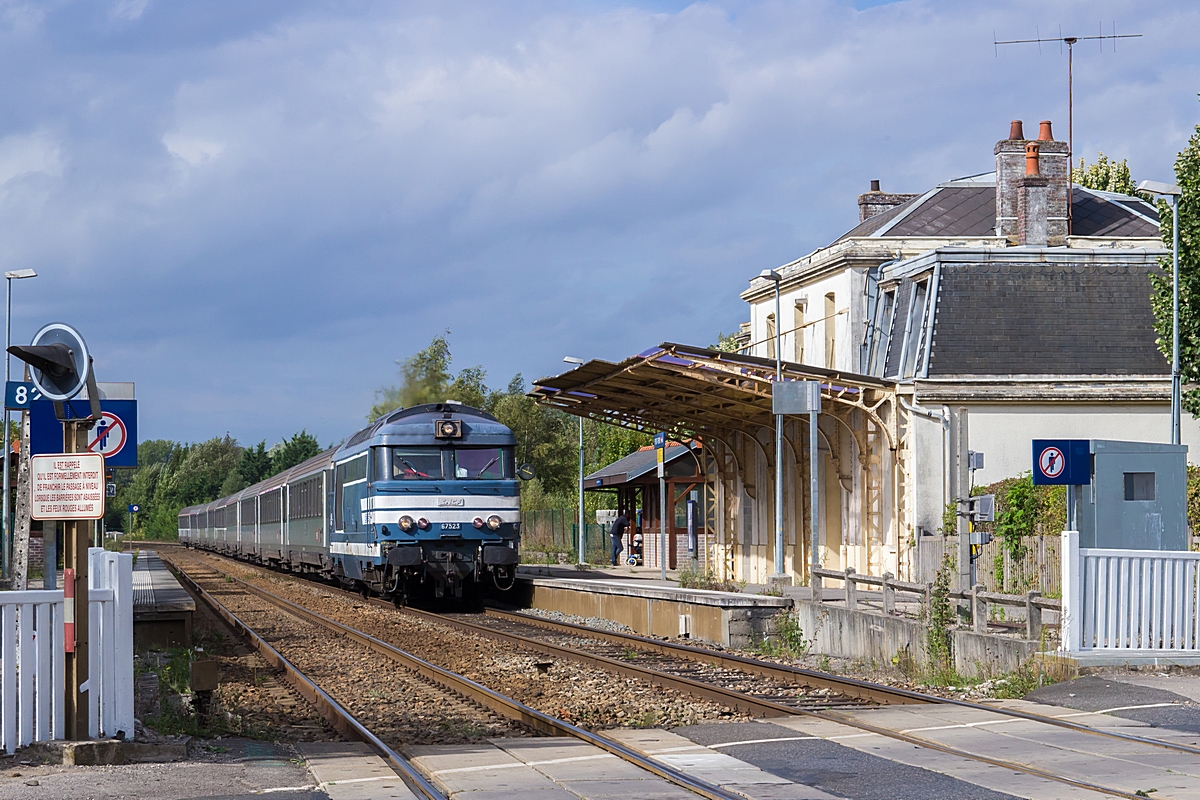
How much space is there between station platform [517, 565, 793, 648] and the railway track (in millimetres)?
932

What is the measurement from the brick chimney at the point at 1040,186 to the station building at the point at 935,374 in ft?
0.10

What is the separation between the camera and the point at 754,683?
15.0 m

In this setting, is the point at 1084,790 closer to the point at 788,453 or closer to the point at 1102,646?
the point at 1102,646

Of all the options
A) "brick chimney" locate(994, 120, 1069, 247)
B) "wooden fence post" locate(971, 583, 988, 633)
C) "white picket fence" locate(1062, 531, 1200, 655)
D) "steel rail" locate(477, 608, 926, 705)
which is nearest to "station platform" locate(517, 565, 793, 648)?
"steel rail" locate(477, 608, 926, 705)

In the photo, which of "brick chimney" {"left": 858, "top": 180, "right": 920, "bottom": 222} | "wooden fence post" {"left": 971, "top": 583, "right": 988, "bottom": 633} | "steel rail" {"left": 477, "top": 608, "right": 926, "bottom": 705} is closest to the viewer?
"steel rail" {"left": 477, "top": 608, "right": 926, "bottom": 705}

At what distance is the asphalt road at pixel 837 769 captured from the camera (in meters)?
8.30

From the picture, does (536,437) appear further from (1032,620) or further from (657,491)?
(1032,620)

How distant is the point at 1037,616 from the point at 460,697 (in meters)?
5.41

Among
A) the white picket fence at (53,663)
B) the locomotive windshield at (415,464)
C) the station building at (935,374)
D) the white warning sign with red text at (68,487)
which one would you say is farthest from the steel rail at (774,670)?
the white warning sign with red text at (68,487)

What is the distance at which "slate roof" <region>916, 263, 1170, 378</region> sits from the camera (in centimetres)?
2730

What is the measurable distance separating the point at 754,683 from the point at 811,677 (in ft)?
1.93

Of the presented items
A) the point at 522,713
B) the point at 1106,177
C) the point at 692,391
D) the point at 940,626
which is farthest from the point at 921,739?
the point at 1106,177

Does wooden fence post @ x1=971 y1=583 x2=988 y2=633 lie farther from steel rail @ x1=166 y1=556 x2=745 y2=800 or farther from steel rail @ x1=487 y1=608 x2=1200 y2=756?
steel rail @ x1=166 y1=556 x2=745 y2=800

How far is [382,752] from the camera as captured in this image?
33.2ft
